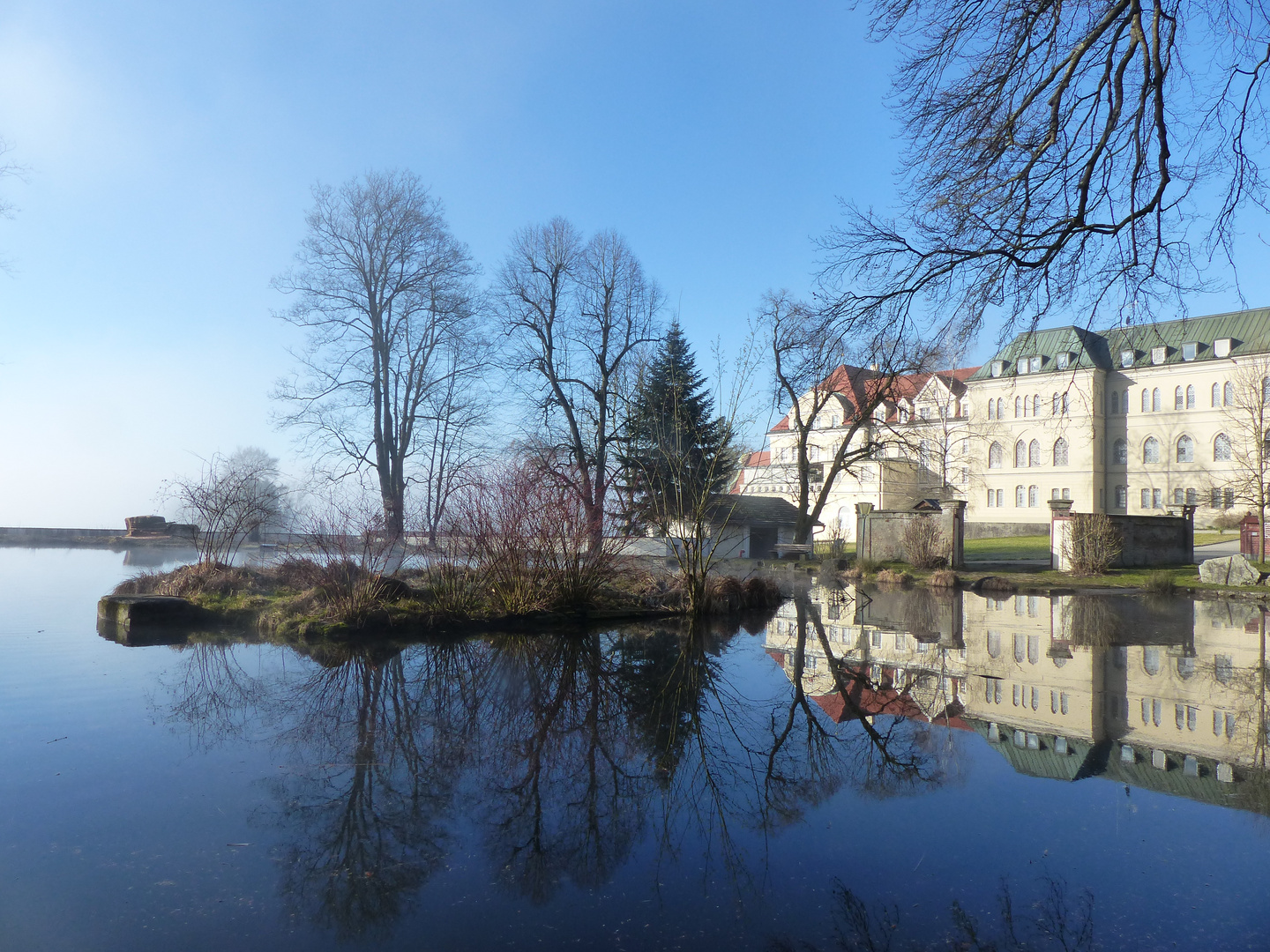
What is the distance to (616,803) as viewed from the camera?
17.6 feet

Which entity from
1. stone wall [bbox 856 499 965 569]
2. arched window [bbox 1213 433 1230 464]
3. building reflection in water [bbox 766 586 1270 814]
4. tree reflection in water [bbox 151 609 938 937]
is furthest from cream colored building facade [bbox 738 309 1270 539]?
tree reflection in water [bbox 151 609 938 937]

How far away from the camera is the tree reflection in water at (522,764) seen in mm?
4418

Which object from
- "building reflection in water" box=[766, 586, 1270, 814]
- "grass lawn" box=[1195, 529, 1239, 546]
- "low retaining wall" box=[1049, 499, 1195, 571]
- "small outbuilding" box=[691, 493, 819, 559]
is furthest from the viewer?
"grass lawn" box=[1195, 529, 1239, 546]

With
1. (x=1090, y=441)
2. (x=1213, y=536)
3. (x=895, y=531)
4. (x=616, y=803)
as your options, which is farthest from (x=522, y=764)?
(x=1090, y=441)

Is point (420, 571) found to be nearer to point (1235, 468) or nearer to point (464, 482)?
point (464, 482)

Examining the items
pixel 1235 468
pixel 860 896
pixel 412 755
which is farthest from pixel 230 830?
pixel 1235 468

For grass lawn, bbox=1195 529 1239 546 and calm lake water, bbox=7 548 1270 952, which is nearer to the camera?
calm lake water, bbox=7 548 1270 952

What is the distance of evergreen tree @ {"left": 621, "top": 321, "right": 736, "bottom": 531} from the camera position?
14914 mm

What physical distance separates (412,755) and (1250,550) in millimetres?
40563

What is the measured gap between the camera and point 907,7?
234 inches

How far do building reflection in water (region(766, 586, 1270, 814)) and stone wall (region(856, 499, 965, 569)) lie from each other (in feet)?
44.2

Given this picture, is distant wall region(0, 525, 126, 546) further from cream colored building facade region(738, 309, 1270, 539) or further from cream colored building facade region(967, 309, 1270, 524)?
cream colored building facade region(967, 309, 1270, 524)

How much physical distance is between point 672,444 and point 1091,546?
16542 mm

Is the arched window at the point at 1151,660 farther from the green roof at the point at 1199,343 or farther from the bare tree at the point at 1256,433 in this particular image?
the green roof at the point at 1199,343
